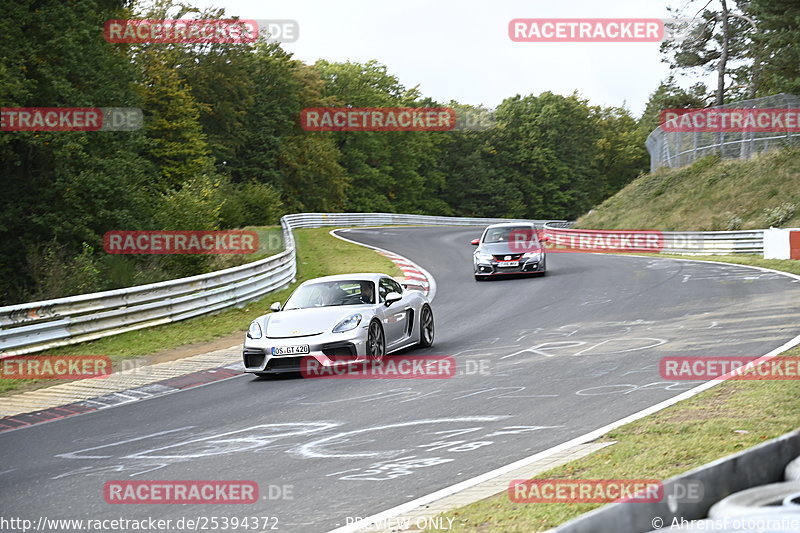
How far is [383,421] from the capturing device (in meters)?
9.16

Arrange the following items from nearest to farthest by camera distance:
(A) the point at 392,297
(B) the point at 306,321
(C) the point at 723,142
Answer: (B) the point at 306,321, (A) the point at 392,297, (C) the point at 723,142

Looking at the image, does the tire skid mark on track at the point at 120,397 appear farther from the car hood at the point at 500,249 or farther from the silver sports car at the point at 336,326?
the car hood at the point at 500,249

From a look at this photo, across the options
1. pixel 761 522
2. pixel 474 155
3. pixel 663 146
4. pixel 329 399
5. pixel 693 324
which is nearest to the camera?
pixel 761 522

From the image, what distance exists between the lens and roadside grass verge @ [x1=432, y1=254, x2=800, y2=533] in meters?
5.53

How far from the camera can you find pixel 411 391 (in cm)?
→ 1076

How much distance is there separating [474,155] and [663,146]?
164 ft

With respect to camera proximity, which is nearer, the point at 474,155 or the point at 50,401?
the point at 50,401

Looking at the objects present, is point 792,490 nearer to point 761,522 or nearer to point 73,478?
point 761,522

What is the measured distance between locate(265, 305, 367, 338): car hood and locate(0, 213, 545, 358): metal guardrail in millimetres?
4845

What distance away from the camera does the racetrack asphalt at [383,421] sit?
6.77 m

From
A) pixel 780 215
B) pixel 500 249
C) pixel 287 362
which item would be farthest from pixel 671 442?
pixel 780 215

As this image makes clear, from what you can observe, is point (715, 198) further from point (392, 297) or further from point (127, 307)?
point (392, 297)

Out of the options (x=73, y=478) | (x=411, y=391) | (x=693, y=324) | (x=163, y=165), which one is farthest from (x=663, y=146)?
(x=73, y=478)

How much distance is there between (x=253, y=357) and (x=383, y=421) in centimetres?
376
